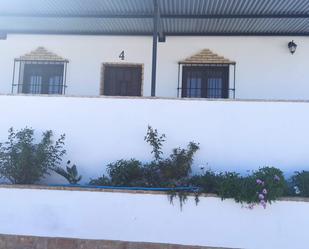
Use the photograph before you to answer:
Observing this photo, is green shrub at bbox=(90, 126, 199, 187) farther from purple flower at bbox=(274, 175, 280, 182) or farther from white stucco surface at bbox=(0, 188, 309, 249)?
purple flower at bbox=(274, 175, 280, 182)

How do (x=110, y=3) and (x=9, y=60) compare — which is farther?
(x=9, y=60)

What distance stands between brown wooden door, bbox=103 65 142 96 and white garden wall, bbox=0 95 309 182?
9.96 ft

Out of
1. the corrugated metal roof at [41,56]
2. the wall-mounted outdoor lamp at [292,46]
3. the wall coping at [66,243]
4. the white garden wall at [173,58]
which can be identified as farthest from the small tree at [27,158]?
the wall-mounted outdoor lamp at [292,46]

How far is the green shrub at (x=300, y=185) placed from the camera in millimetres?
6884

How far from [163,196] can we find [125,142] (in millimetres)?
1411

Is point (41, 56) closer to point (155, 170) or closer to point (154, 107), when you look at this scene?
point (154, 107)

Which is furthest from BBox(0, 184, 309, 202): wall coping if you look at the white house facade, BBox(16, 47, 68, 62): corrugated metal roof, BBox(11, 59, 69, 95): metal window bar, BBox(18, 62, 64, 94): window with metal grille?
BBox(16, 47, 68, 62): corrugated metal roof

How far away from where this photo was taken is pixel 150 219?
22.7ft

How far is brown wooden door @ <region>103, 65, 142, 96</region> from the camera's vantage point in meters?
11.0

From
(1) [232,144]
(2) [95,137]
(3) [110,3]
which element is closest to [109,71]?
(3) [110,3]

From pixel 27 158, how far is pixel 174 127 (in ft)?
8.16

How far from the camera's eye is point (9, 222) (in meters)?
7.26

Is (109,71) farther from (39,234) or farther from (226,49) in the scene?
(39,234)

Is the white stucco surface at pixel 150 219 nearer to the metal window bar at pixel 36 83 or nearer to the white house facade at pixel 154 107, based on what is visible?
the white house facade at pixel 154 107
